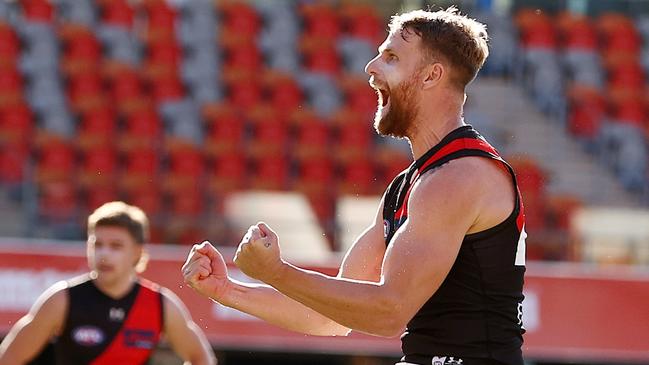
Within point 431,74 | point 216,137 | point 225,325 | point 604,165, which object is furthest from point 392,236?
point 604,165

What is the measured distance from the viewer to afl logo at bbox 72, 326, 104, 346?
654 cm

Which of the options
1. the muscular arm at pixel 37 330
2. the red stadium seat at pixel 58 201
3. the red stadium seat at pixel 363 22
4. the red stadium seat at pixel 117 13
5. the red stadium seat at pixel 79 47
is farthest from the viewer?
the red stadium seat at pixel 363 22

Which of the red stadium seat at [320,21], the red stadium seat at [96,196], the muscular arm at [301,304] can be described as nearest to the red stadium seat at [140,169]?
the red stadium seat at [96,196]

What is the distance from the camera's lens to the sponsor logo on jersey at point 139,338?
6.68 m

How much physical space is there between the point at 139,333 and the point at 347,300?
11.8 ft

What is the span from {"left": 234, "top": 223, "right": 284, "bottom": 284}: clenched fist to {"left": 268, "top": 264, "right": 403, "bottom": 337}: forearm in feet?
0.09

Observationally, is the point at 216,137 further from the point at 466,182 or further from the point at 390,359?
the point at 466,182

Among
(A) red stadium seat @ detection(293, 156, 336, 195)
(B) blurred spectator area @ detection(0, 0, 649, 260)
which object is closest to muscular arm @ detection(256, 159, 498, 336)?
(B) blurred spectator area @ detection(0, 0, 649, 260)

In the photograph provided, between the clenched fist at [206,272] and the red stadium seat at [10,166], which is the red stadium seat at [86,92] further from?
the clenched fist at [206,272]

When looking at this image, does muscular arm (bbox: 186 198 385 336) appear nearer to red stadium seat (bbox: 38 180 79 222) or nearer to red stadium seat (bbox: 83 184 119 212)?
red stadium seat (bbox: 38 180 79 222)

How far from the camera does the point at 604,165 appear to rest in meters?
15.5

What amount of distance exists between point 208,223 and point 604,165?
6030 mm

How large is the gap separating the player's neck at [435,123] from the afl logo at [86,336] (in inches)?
130

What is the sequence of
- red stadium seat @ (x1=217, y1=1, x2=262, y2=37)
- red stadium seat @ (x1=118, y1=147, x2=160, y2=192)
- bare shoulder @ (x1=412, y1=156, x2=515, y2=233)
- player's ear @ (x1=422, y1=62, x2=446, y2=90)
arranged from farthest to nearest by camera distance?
red stadium seat @ (x1=217, y1=1, x2=262, y2=37) < red stadium seat @ (x1=118, y1=147, x2=160, y2=192) < player's ear @ (x1=422, y1=62, x2=446, y2=90) < bare shoulder @ (x1=412, y1=156, x2=515, y2=233)
